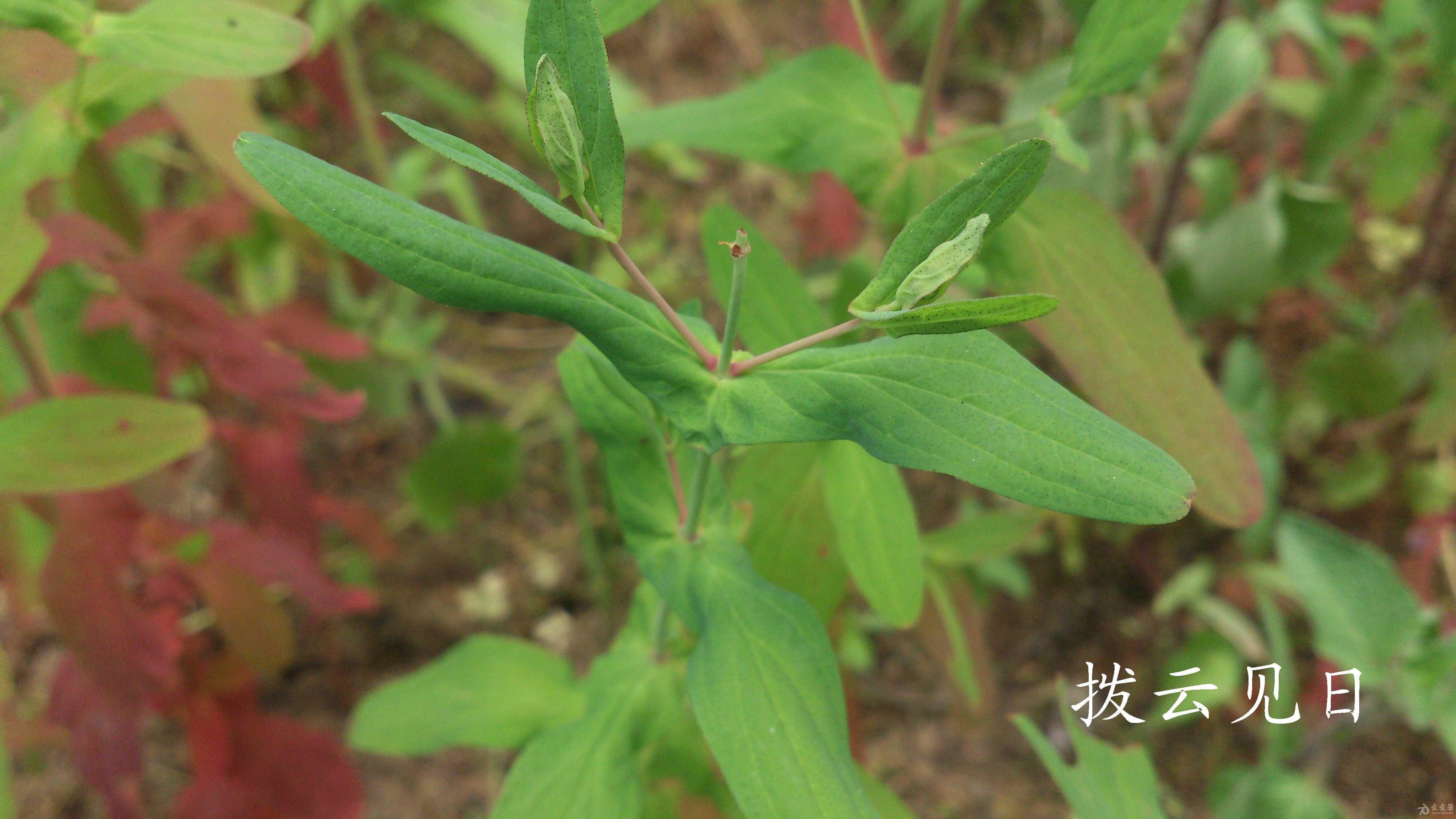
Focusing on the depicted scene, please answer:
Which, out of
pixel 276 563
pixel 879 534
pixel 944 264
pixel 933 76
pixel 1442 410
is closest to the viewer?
pixel 944 264

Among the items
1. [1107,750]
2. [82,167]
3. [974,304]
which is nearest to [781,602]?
[974,304]

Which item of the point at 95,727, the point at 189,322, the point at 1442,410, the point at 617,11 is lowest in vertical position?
the point at 95,727

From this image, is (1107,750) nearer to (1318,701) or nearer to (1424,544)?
(1318,701)

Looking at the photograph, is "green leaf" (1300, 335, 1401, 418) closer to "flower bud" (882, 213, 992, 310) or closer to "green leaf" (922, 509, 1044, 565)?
"green leaf" (922, 509, 1044, 565)

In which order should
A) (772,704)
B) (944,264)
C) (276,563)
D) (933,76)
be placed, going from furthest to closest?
(276,563) → (933,76) → (772,704) → (944,264)

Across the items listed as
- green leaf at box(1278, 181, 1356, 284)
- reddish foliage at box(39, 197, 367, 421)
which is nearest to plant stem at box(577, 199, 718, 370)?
reddish foliage at box(39, 197, 367, 421)

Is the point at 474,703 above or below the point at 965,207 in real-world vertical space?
below

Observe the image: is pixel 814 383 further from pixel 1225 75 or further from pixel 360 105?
pixel 360 105

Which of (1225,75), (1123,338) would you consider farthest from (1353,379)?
(1123,338)
